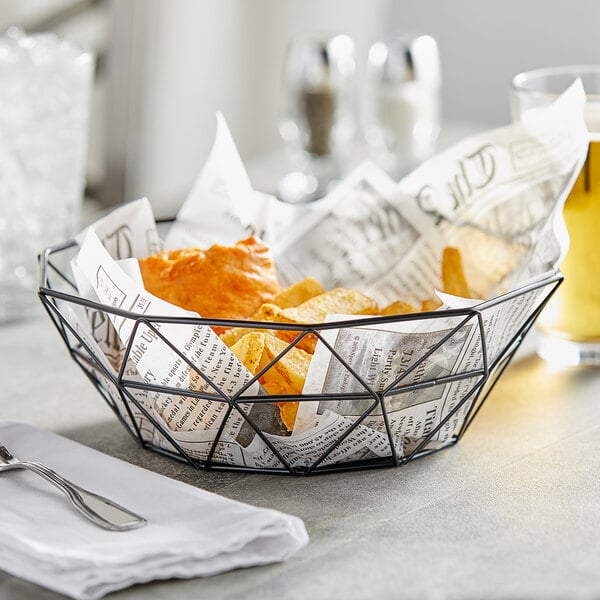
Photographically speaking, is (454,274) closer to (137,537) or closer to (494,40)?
(137,537)

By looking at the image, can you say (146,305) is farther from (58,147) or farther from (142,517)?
(58,147)

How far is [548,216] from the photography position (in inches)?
26.6

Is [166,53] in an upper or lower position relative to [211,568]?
upper

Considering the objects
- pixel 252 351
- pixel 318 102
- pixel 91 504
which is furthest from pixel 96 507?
pixel 318 102

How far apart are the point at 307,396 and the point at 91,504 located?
12cm

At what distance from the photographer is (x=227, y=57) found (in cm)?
238

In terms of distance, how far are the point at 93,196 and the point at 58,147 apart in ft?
3.12

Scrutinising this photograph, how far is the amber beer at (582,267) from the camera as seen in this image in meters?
0.75

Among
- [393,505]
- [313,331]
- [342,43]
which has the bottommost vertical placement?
[393,505]

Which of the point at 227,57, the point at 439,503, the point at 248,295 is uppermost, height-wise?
the point at 227,57

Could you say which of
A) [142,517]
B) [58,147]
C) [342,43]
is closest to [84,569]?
[142,517]

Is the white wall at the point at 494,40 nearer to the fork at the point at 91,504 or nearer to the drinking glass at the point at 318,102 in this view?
the drinking glass at the point at 318,102

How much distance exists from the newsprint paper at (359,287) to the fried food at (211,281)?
39 mm

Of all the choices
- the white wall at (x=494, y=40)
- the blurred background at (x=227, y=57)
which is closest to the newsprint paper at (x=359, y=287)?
the blurred background at (x=227, y=57)
